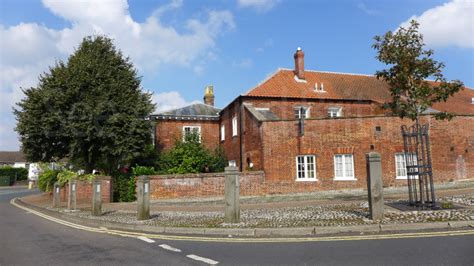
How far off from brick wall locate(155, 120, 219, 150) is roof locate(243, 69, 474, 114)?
21.4 ft

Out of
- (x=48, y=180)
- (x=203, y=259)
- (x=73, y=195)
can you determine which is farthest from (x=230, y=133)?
(x=203, y=259)

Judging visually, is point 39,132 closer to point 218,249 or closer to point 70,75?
point 70,75

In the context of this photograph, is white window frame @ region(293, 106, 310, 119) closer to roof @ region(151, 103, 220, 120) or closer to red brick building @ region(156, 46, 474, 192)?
red brick building @ region(156, 46, 474, 192)

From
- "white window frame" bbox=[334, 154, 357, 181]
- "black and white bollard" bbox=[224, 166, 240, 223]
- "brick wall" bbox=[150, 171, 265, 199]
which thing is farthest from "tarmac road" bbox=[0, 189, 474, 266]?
"white window frame" bbox=[334, 154, 357, 181]

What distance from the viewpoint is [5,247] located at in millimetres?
Result: 8609

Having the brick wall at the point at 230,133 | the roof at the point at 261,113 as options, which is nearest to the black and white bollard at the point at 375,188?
the roof at the point at 261,113

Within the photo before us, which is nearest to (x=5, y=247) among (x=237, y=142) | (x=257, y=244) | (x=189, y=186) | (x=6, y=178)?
(x=257, y=244)

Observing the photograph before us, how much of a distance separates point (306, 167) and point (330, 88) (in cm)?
960

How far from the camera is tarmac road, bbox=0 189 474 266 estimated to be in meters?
6.30

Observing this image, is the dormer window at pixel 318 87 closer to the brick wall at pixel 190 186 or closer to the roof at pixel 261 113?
the roof at pixel 261 113

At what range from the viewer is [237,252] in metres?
7.21

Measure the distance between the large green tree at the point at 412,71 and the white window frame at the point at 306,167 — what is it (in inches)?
338

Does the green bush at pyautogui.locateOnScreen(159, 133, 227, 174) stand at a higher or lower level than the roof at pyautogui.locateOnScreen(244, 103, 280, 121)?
lower

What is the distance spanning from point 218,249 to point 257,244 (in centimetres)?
93
